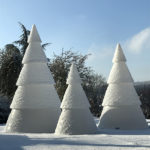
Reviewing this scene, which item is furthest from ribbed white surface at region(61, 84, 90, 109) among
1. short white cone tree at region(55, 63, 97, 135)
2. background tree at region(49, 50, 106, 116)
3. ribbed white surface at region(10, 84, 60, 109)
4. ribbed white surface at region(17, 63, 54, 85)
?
background tree at region(49, 50, 106, 116)

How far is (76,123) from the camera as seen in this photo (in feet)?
36.4

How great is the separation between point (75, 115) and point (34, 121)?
1901 millimetres

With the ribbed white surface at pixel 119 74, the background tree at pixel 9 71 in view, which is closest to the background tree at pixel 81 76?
the background tree at pixel 9 71

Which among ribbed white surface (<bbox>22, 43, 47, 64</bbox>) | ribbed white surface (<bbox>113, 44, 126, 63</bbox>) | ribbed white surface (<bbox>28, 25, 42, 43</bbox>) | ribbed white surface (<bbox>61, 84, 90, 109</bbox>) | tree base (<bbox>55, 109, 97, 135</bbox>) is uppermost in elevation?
ribbed white surface (<bbox>28, 25, 42, 43</bbox>)

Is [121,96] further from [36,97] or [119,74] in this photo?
[36,97]

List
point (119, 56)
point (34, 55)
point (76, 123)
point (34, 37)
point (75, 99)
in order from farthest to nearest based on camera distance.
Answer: point (119, 56) < point (34, 37) < point (34, 55) < point (75, 99) < point (76, 123)

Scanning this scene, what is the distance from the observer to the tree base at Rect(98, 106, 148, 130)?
12.9 metres

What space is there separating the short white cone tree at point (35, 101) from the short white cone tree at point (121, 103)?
8.20 ft

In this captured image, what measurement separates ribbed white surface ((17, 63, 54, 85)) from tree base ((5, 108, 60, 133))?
127cm

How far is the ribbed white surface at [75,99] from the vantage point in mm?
11344

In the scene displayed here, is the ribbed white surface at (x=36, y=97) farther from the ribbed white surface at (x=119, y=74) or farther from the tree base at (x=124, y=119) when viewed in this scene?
the ribbed white surface at (x=119, y=74)

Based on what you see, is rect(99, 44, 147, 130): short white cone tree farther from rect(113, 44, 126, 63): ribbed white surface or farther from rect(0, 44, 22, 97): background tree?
rect(0, 44, 22, 97): background tree

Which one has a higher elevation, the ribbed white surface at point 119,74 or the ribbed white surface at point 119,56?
the ribbed white surface at point 119,56

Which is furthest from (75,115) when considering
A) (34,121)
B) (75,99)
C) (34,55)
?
(34,55)
